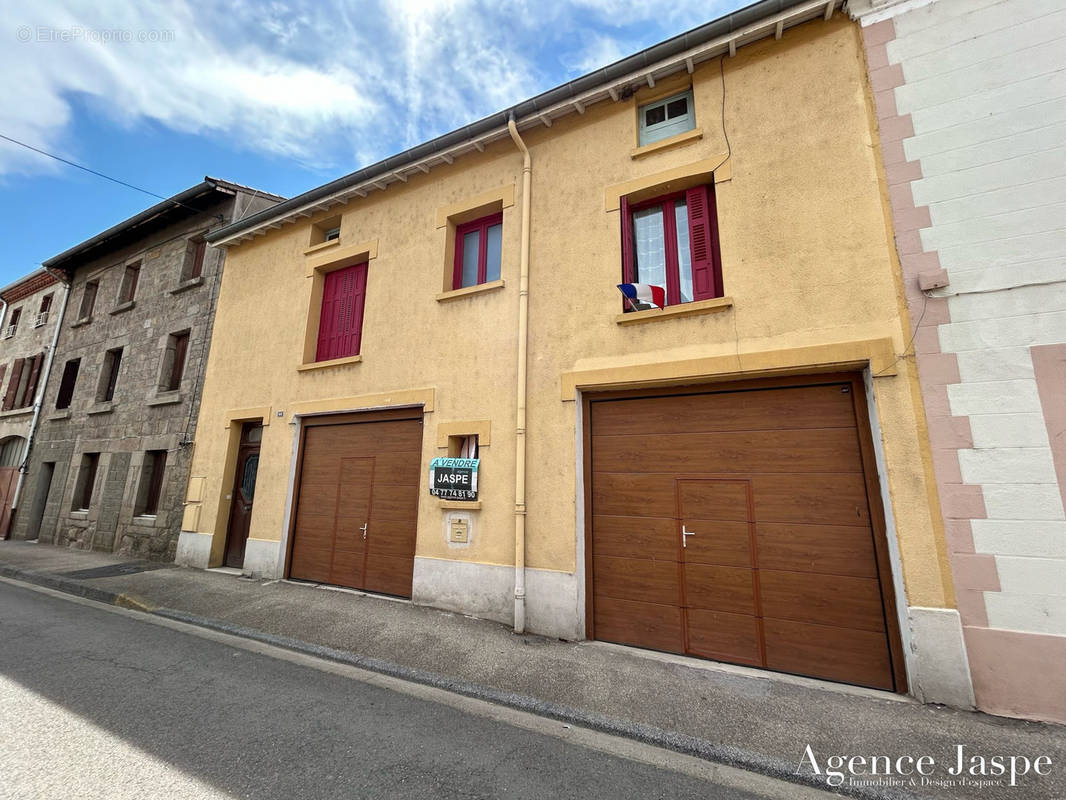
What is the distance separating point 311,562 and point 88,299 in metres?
13.7

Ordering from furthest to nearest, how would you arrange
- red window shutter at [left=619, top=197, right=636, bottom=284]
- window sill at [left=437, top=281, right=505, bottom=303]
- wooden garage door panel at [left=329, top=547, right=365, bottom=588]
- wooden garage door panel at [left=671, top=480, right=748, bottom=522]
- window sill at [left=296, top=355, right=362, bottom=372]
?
1. window sill at [left=296, top=355, right=362, bottom=372]
2. wooden garage door panel at [left=329, top=547, right=365, bottom=588]
3. window sill at [left=437, top=281, right=505, bottom=303]
4. red window shutter at [left=619, top=197, right=636, bottom=284]
5. wooden garage door panel at [left=671, top=480, right=748, bottom=522]

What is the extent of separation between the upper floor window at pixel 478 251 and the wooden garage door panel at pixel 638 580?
4.50 m

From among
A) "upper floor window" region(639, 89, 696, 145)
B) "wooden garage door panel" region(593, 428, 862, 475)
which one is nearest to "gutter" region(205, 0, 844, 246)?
"upper floor window" region(639, 89, 696, 145)

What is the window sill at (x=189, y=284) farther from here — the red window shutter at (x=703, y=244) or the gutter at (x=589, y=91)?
the red window shutter at (x=703, y=244)

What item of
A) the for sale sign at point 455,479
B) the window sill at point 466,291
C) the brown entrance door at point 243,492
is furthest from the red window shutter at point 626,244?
the brown entrance door at point 243,492

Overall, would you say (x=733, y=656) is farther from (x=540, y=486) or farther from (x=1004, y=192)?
(x=1004, y=192)

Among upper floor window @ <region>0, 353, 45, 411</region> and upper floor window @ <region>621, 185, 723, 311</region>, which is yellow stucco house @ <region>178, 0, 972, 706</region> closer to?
upper floor window @ <region>621, 185, 723, 311</region>

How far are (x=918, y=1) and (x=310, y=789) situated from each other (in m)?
8.79

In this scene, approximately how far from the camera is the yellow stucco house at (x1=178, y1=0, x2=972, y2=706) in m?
4.27

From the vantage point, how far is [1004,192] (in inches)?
160

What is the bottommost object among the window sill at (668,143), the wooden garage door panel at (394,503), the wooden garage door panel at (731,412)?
the wooden garage door panel at (394,503)

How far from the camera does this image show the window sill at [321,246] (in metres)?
8.34

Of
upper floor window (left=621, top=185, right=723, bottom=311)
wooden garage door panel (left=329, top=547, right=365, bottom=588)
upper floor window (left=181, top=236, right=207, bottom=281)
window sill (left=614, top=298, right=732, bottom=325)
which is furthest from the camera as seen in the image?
upper floor window (left=181, top=236, right=207, bottom=281)

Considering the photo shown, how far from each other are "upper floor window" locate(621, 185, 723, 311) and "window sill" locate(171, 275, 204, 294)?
10314mm
